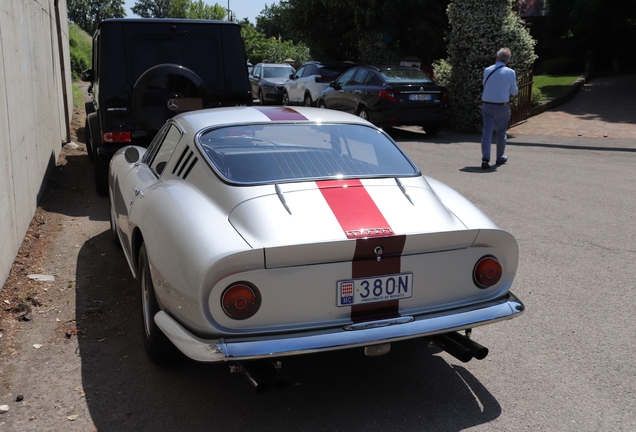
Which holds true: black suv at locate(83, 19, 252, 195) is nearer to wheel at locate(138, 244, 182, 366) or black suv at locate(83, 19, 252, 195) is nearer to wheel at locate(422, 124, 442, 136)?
wheel at locate(138, 244, 182, 366)

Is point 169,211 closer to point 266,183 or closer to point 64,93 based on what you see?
point 266,183

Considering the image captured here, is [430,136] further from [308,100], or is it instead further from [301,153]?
[301,153]

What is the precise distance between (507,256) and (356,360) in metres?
1.13

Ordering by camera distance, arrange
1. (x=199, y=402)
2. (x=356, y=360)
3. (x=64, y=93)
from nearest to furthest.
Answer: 1. (x=199, y=402)
2. (x=356, y=360)
3. (x=64, y=93)

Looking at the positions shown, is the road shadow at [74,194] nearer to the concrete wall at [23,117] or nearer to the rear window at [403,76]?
the concrete wall at [23,117]

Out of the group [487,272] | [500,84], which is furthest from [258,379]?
[500,84]

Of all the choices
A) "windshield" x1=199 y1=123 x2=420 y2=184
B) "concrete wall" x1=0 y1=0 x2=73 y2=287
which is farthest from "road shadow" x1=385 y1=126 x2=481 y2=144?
"windshield" x1=199 y1=123 x2=420 y2=184

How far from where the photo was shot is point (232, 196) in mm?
3547

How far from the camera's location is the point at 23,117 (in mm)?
6727

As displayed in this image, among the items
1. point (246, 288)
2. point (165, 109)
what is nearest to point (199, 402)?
point (246, 288)

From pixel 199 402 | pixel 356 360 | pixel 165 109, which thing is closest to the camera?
pixel 199 402

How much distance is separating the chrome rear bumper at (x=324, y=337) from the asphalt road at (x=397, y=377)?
472 mm

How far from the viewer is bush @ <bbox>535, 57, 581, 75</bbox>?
96.8 ft

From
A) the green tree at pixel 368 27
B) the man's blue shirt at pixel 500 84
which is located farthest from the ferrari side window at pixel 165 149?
the green tree at pixel 368 27
